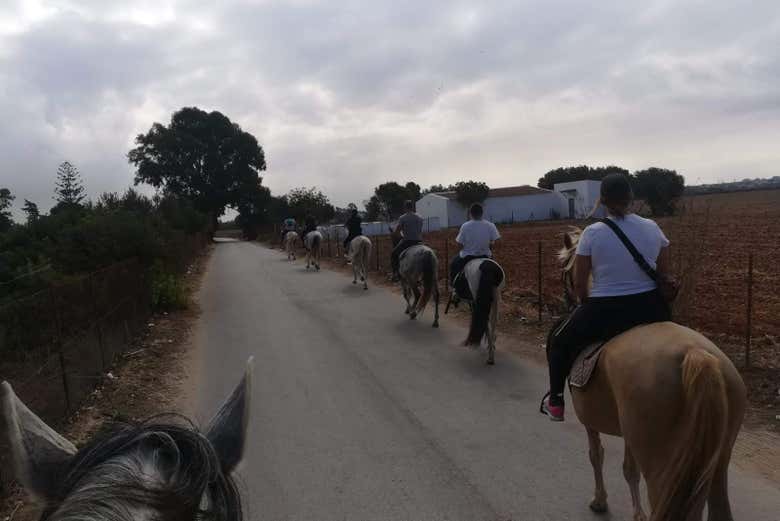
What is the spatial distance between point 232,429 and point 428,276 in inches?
351

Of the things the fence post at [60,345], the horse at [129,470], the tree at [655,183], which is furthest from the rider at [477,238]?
the tree at [655,183]

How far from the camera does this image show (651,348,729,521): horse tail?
8.25 ft

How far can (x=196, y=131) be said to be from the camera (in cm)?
Result: 6262

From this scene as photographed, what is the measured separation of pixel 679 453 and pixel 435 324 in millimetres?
7843

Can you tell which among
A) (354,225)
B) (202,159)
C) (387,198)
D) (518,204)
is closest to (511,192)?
(518,204)

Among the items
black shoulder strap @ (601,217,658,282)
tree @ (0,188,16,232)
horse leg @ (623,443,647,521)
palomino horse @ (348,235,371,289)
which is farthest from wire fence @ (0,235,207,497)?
tree @ (0,188,16,232)

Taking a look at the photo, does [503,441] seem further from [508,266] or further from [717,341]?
[508,266]

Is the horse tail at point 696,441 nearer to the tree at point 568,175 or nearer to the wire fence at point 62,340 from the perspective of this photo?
the wire fence at point 62,340

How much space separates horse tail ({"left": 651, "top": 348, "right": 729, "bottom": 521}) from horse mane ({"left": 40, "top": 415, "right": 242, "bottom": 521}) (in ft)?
6.56

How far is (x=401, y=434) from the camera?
5.46m

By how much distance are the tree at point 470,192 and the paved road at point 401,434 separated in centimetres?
5335

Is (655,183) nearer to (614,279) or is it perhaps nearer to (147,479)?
(614,279)

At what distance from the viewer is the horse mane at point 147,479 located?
1352 millimetres

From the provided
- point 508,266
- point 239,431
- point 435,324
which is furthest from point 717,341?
point 508,266
